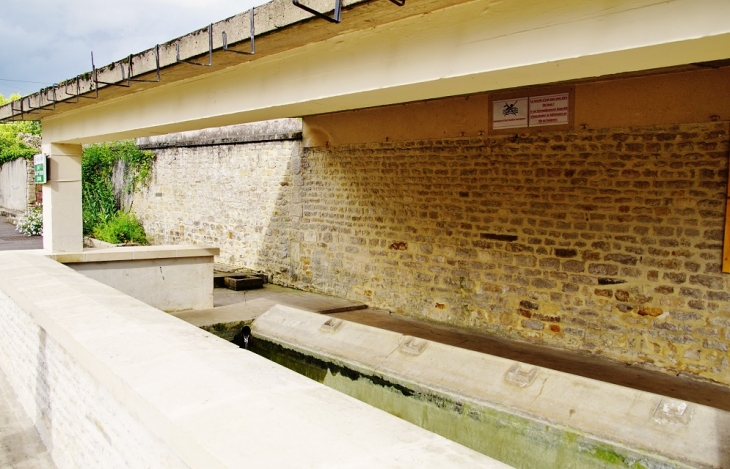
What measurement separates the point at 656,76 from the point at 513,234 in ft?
7.15

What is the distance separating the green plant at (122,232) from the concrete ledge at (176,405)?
9915mm

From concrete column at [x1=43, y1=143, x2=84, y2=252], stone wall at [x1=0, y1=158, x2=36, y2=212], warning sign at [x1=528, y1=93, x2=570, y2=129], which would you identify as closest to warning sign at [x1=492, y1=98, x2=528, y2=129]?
warning sign at [x1=528, y1=93, x2=570, y2=129]

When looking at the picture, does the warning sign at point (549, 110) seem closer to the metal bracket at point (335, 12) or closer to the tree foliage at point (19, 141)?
the metal bracket at point (335, 12)

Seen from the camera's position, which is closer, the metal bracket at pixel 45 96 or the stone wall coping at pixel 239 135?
the metal bracket at pixel 45 96

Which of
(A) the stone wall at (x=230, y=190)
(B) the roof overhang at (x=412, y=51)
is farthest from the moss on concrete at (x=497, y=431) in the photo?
(A) the stone wall at (x=230, y=190)

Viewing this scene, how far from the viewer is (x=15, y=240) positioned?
43.2 feet

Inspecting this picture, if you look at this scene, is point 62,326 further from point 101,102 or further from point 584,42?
point 101,102

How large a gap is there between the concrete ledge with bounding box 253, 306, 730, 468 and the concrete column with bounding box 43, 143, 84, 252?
453 centimetres

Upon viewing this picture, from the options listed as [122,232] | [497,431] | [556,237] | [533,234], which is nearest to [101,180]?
[122,232]

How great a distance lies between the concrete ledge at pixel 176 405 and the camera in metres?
1.62

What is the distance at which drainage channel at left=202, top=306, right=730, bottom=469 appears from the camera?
3.36m

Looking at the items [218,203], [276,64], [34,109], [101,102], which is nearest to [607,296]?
[276,64]

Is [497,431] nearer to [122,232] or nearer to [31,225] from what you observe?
[122,232]

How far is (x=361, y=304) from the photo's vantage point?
811cm
